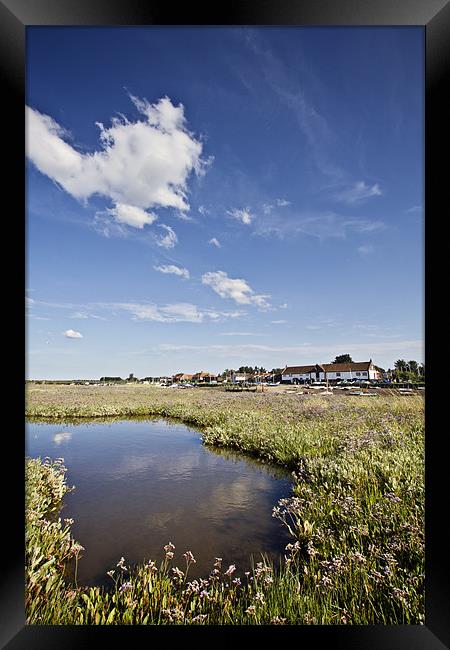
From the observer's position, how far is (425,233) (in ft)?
5.36

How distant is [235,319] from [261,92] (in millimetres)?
4493

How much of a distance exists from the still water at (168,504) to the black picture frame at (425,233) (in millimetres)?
772

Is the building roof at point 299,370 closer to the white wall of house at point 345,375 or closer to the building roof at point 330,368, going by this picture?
the building roof at point 330,368

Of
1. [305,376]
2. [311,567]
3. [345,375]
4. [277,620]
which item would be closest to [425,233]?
[277,620]

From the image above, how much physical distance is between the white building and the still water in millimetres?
19217

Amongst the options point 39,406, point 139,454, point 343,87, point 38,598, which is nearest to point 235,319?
point 139,454

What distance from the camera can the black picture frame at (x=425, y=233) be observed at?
1.48 meters

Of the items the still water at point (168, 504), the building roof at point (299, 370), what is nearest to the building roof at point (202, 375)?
the building roof at point (299, 370)

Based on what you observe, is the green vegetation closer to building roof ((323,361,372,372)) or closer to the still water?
the still water

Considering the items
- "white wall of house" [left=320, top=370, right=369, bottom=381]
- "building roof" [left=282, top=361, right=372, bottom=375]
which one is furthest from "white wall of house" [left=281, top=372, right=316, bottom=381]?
"white wall of house" [left=320, top=370, right=369, bottom=381]

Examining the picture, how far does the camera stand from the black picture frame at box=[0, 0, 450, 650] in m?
1.48

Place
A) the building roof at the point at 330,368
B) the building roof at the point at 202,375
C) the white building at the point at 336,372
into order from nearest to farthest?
the white building at the point at 336,372
the building roof at the point at 330,368
the building roof at the point at 202,375

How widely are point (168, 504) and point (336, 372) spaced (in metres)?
22.7

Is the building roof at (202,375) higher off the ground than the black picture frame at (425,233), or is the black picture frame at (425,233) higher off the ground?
the black picture frame at (425,233)
